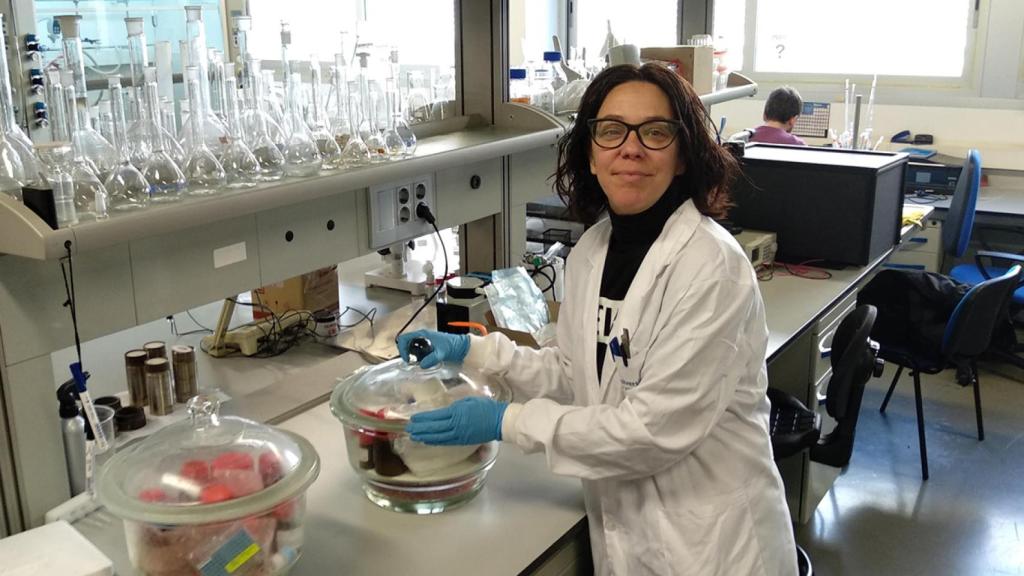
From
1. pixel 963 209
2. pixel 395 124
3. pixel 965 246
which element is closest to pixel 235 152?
pixel 395 124

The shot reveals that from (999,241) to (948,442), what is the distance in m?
1.76

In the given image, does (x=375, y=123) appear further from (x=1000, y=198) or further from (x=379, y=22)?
(x=1000, y=198)

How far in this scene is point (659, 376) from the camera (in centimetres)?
142

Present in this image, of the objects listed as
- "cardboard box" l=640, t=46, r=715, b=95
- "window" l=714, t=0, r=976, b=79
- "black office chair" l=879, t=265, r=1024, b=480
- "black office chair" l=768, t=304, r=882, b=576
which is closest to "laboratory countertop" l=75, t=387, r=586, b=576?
"black office chair" l=768, t=304, r=882, b=576

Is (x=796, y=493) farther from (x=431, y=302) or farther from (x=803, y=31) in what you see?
(x=803, y=31)

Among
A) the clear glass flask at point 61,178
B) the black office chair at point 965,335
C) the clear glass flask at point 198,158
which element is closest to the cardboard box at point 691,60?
the black office chair at point 965,335

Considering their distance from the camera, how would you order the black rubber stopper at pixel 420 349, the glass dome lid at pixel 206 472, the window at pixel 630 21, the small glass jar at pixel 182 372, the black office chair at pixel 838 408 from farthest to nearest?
the window at pixel 630 21 < the black office chair at pixel 838 408 < the small glass jar at pixel 182 372 < the black rubber stopper at pixel 420 349 < the glass dome lid at pixel 206 472

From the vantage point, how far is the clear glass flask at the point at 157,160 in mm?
1462

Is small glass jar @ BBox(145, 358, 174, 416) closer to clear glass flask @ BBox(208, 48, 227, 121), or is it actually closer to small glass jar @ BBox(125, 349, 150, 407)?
small glass jar @ BBox(125, 349, 150, 407)

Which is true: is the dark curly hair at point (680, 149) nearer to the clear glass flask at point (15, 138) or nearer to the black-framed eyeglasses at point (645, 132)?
the black-framed eyeglasses at point (645, 132)

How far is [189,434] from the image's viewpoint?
1.29 metres

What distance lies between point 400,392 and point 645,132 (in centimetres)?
61

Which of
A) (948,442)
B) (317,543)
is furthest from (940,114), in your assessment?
(317,543)

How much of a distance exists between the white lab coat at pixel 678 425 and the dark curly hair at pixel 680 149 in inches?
2.4
